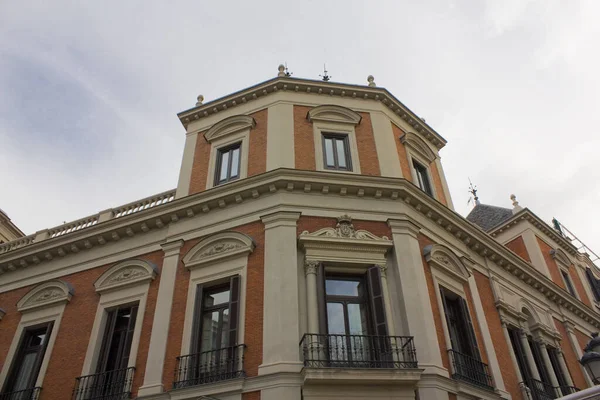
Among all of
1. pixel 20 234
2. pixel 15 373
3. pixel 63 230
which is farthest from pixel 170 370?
pixel 20 234

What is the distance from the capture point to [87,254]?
16750 mm

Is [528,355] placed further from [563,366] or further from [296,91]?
[296,91]

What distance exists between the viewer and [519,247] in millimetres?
25219

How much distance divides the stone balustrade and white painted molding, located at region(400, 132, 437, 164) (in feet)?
27.4

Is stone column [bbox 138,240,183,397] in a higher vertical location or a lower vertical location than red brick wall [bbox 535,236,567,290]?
lower

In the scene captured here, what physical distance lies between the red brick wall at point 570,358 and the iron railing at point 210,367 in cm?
1345

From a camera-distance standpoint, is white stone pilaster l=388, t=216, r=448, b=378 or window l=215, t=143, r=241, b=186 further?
window l=215, t=143, r=241, b=186

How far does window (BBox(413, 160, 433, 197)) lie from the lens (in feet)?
57.6

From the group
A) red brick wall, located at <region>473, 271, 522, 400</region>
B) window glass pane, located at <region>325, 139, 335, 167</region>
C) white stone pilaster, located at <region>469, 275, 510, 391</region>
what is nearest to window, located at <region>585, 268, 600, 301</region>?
red brick wall, located at <region>473, 271, 522, 400</region>

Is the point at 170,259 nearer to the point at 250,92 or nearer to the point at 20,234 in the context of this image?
the point at 250,92

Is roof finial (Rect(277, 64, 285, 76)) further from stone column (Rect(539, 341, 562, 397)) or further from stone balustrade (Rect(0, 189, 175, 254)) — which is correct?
stone column (Rect(539, 341, 562, 397))

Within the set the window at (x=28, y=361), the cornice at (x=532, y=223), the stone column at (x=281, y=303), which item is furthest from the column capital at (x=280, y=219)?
the cornice at (x=532, y=223)

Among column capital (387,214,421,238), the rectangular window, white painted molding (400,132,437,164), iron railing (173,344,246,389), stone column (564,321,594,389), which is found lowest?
iron railing (173,344,246,389)

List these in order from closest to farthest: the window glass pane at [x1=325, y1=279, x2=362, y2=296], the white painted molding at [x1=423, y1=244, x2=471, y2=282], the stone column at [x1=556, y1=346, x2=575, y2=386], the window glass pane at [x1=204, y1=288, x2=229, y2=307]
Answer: the window glass pane at [x1=325, y1=279, x2=362, y2=296]
the window glass pane at [x1=204, y1=288, x2=229, y2=307]
the white painted molding at [x1=423, y1=244, x2=471, y2=282]
the stone column at [x1=556, y1=346, x2=575, y2=386]
